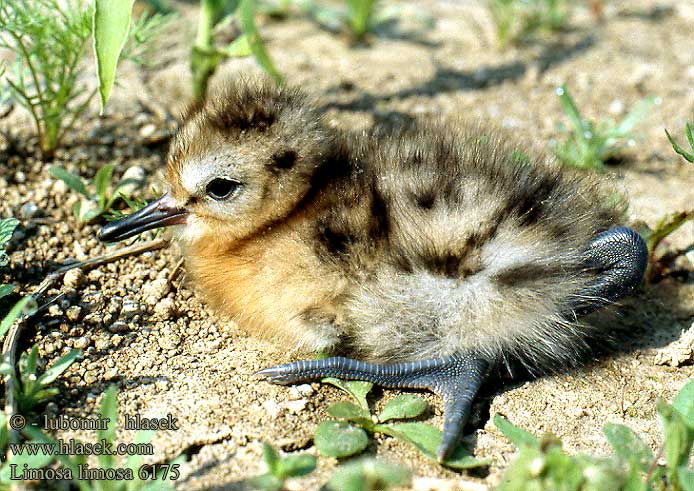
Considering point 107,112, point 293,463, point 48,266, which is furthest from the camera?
point 107,112

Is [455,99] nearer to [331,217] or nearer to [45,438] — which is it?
[331,217]

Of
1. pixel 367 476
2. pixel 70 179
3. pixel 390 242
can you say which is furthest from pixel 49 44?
pixel 367 476

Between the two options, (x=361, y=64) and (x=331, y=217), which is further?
(x=361, y=64)

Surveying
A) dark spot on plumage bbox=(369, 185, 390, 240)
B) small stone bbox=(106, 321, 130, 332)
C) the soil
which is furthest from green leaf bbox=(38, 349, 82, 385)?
dark spot on plumage bbox=(369, 185, 390, 240)

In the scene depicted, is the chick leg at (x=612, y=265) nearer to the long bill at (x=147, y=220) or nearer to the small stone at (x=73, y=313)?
the long bill at (x=147, y=220)

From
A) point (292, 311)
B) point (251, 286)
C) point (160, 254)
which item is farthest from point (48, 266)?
point (292, 311)

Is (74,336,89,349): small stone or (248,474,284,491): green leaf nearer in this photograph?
(248,474,284,491): green leaf

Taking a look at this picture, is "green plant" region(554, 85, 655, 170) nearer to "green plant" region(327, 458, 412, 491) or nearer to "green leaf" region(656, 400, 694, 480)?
"green leaf" region(656, 400, 694, 480)
